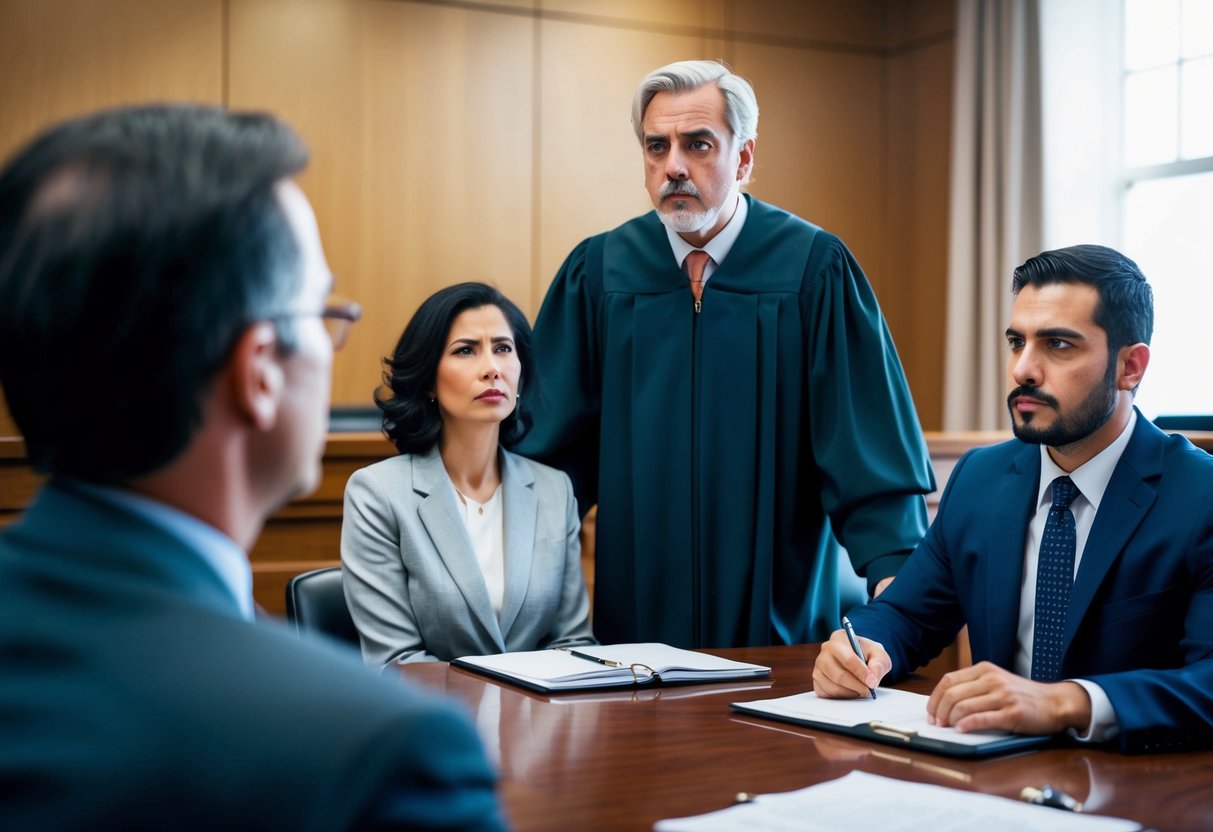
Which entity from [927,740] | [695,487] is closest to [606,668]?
[927,740]

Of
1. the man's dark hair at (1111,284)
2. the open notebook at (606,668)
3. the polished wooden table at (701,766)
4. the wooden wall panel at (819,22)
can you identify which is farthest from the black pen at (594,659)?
the wooden wall panel at (819,22)

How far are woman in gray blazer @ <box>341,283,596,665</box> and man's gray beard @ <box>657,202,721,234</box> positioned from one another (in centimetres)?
42

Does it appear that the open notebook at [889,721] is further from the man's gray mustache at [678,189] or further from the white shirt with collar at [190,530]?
the man's gray mustache at [678,189]

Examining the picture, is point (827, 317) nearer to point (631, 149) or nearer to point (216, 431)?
point (216, 431)

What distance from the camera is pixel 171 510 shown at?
823 mm

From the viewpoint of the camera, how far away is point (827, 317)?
2926mm

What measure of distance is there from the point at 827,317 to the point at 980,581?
2.90 feet

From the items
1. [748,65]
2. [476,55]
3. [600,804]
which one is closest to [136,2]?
[476,55]

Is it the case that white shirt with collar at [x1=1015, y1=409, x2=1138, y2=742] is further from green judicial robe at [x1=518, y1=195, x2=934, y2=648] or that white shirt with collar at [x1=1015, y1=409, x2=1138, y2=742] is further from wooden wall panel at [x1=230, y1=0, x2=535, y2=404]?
wooden wall panel at [x1=230, y1=0, x2=535, y2=404]

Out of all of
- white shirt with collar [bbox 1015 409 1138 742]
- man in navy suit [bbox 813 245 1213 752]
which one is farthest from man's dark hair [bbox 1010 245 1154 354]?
white shirt with collar [bbox 1015 409 1138 742]

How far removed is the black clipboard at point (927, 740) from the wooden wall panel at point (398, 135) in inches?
193

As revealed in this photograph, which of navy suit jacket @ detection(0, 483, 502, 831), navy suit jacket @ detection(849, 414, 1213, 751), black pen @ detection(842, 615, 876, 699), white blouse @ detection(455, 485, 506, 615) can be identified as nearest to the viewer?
navy suit jacket @ detection(0, 483, 502, 831)

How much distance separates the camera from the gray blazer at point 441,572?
2.62 m

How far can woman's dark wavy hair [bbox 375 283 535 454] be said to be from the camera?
2.90 metres
